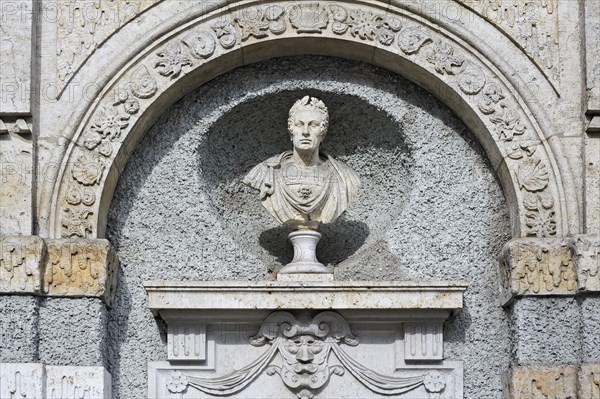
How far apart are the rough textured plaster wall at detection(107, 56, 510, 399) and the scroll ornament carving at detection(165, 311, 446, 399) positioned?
0.26 metres

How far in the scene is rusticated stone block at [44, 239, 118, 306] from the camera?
8.45m

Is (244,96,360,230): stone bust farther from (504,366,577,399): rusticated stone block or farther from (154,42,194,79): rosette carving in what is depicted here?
(504,366,577,399): rusticated stone block

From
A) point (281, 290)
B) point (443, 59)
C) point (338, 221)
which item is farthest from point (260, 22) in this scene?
point (281, 290)

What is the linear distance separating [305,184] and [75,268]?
1464 mm

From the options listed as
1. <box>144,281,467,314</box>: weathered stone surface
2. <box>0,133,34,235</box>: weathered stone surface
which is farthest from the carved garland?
<box>144,281,467,314</box>: weathered stone surface

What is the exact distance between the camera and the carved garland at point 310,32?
28.3 ft

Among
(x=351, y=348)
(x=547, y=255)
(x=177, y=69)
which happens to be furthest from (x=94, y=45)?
(x=547, y=255)

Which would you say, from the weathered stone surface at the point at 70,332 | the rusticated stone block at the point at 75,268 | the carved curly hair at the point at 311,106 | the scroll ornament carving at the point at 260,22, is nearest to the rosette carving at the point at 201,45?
the scroll ornament carving at the point at 260,22

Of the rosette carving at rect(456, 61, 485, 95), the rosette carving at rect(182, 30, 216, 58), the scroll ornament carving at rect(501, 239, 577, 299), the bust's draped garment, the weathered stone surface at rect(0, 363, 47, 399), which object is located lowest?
the weathered stone surface at rect(0, 363, 47, 399)

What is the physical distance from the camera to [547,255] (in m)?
8.50

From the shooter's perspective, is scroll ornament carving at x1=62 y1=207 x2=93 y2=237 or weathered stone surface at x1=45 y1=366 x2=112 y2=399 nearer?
weathered stone surface at x1=45 y1=366 x2=112 y2=399

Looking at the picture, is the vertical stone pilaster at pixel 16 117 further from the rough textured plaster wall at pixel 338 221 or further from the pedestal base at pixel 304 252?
the pedestal base at pixel 304 252

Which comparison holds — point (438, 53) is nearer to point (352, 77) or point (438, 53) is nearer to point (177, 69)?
point (352, 77)

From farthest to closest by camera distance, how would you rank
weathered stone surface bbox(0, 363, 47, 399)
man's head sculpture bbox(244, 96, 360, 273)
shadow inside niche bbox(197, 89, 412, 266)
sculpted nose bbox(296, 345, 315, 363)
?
shadow inside niche bbox(197, 89, 412, 266), man's head sculpture bbox(244, 96, 360, 273), sculpted nose bbox(296, 345, 315, 363), weathered stone surface bbox(0, 363, 47, 399)
